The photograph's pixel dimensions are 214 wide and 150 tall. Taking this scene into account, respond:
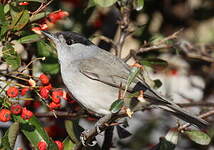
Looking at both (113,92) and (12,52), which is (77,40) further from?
(12,52)

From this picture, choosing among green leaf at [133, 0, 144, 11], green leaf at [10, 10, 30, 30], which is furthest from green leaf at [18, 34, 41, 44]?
green leaf at [133, 0, 144, 11]

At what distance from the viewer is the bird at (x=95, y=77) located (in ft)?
10.4

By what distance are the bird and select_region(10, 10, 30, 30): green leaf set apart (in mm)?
388

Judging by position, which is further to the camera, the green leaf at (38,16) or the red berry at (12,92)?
the green leaf at (38,16)

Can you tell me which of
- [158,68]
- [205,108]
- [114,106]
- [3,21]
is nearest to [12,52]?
[3,21]

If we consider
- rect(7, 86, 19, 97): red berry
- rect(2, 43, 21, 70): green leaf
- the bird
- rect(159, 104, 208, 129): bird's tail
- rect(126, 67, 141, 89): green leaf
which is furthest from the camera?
the bird

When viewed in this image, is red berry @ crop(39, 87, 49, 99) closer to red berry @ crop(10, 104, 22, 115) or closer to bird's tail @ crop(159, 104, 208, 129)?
red berry @ crop(10, 104, 22, 115)

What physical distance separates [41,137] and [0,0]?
866 mm

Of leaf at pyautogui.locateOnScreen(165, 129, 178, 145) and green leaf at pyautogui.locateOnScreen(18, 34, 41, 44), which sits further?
leaf at pyautogui.locateOnScreen(165, 129, 178, 145)

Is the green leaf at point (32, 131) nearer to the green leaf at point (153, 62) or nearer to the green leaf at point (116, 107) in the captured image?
the green leaf at point (116, 107)

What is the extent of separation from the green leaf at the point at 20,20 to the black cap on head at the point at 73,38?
797 millimetres

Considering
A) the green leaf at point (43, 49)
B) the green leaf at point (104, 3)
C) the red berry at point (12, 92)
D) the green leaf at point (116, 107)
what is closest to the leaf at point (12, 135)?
the red berry at point (12, 92)

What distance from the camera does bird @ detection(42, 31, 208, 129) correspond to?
10.4 feet

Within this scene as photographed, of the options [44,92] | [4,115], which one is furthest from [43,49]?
[4,115]
